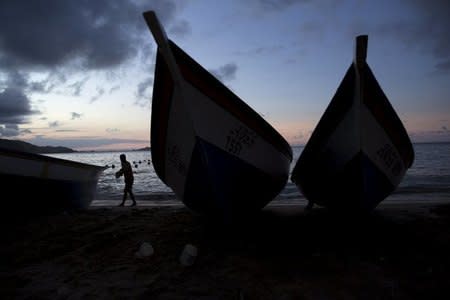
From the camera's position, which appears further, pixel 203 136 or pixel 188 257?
pixel 203 136

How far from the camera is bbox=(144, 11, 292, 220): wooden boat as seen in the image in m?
4.30

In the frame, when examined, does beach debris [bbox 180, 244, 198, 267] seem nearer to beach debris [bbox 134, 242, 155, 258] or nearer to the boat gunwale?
beach debris [bbox 134, 242, 155, 258]

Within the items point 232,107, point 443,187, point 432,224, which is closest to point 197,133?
point 232,107

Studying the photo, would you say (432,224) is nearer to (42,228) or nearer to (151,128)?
(151,128)

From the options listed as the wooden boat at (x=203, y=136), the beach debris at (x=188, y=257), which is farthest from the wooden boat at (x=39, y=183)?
the beach debris at (x=188, y=257)

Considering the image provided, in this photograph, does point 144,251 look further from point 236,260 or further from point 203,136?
point 203,136

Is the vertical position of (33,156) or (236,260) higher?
(33,156)

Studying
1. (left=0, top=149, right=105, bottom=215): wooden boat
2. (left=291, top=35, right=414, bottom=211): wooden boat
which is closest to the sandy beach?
(left=0, top=149, right=105, bottom=215): wooden boat

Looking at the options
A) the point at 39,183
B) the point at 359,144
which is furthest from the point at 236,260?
the point at 39,183

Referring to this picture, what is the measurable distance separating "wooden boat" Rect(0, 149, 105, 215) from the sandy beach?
1.92ft

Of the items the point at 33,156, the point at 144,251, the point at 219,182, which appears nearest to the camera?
the point at 144,251

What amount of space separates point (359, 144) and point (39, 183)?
6.73m

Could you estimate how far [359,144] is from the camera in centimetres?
468

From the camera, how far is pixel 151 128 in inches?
209
